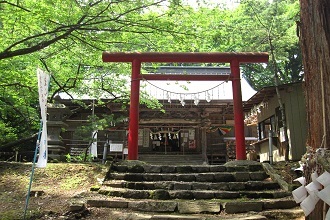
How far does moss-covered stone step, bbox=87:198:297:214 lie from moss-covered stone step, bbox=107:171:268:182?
1.32 meters

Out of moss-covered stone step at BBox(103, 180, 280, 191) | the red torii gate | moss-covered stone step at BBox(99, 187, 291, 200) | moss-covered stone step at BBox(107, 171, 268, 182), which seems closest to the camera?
moss-covered stone step at BBox(99, 187, 291, 200)

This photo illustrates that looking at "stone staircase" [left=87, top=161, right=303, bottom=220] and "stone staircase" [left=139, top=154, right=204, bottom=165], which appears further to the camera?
"stone staircase" [left=139, top=154, right=204, bottom=165]

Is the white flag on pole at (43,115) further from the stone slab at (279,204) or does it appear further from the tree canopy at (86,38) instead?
the stone slab at (279,204)

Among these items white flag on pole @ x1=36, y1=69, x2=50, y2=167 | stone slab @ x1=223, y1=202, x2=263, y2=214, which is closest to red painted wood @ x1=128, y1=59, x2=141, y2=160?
white flag on pole @ x1=36, y1=69, x2=50, y2=167

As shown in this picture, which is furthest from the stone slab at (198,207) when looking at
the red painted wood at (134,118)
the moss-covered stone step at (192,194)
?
the red painted wood at (134,118)

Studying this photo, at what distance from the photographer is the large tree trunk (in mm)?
2354

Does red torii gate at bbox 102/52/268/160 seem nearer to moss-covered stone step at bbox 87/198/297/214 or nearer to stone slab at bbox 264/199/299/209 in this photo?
moss-covered stone step at bbox 87/198/297/214

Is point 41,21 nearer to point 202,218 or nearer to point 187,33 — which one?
point 187,33

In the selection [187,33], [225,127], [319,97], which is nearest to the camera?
[319,97]

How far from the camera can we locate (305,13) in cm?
267

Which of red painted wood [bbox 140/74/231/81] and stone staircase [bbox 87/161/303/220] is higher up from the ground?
red painted wood [bbox 140/74/231/81]

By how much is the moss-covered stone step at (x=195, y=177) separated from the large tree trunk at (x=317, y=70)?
14.9 feet

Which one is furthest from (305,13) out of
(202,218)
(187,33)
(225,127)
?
(225,127)

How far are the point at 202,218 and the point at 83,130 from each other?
6.41 m
